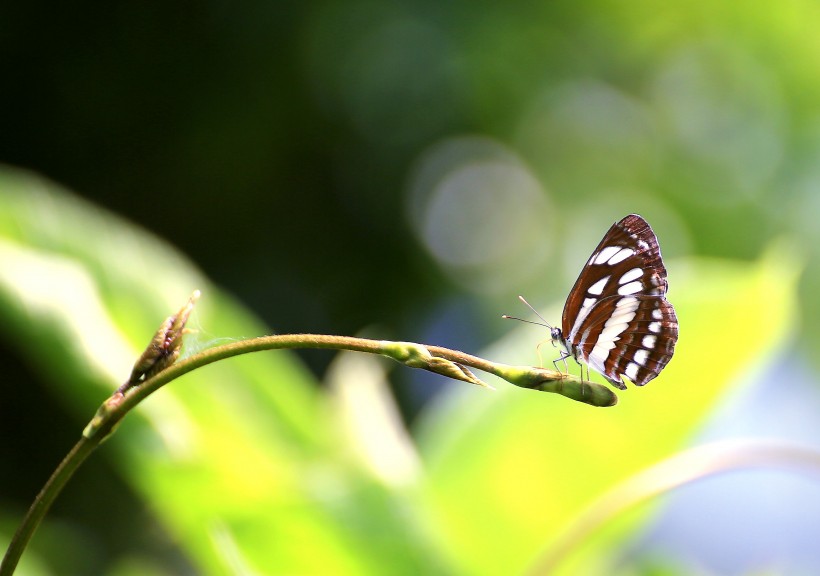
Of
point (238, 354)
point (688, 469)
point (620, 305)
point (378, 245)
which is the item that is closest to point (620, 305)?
point (620, 305)

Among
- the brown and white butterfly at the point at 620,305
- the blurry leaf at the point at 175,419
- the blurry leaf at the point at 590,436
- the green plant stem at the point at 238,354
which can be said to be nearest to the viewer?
the green plant stem at the point at 238,354

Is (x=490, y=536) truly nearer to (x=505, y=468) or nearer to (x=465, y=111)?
(x=505, y=468)

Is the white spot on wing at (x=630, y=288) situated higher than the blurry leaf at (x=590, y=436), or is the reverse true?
the blurry leaf at (x=590, y=436)

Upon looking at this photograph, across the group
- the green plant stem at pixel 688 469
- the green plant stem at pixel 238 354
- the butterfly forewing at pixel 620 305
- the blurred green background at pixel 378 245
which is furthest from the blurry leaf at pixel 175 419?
the green plant stem at pixel 238 354

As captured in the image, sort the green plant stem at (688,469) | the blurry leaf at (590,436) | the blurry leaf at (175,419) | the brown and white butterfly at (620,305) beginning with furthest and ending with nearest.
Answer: the blurry leaf at (590,436)
the blurry leaf at (175,419)
the green plant stem at (688,469)
the brown and white butterfly at (620,305)

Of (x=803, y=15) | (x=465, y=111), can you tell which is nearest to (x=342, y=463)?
(x=465, y=111)

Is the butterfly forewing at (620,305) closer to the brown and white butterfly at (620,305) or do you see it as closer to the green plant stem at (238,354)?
the brown and white butterfly at (620,305)
